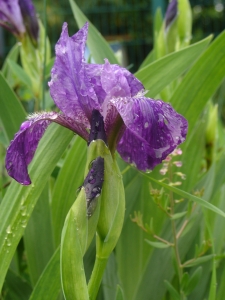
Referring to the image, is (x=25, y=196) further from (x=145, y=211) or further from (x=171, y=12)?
(x=171, y=12)

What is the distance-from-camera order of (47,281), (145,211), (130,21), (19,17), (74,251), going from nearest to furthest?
1. (74,251)
2. (47,281)
3. (145,211)
4. (19,17)
5. (130,21)

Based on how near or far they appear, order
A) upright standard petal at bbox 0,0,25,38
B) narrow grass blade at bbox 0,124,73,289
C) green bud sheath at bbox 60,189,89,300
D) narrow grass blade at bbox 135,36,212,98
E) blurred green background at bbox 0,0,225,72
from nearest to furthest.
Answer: green bud sheath at bbox 60,189,89,300, narrow grass blade at bbox 0,124,73,289, narrow grass blade at bbox 135,36,212,98, upright standard petal at bbox 0,0,25,38, blurred green background at bbox 0,0,225,72

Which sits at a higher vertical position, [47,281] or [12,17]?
[12,17]

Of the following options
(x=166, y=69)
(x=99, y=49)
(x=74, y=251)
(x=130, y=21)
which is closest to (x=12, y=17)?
(x=99, y=49)

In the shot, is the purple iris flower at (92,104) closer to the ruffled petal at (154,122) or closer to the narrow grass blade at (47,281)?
the ruffled petal at (154,122)

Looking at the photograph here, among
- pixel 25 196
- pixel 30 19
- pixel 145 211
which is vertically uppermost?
pixel 30 19

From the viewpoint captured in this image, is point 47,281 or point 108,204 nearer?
point 108,204

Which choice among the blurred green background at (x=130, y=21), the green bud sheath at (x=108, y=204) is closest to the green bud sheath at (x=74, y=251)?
the green bud sheath at (x=108, y=204)

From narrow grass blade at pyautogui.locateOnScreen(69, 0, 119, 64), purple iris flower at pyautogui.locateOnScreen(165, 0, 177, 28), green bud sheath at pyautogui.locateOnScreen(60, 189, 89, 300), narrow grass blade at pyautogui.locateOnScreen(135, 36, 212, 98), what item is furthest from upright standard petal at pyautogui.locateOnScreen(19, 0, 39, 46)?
green bud sheath at pyautogui.locateOnScreen(60, 189, 89, 300)

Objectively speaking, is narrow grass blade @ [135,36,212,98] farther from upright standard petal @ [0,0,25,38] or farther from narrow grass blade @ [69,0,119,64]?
upright standard petal @ [0,0,25,38]
